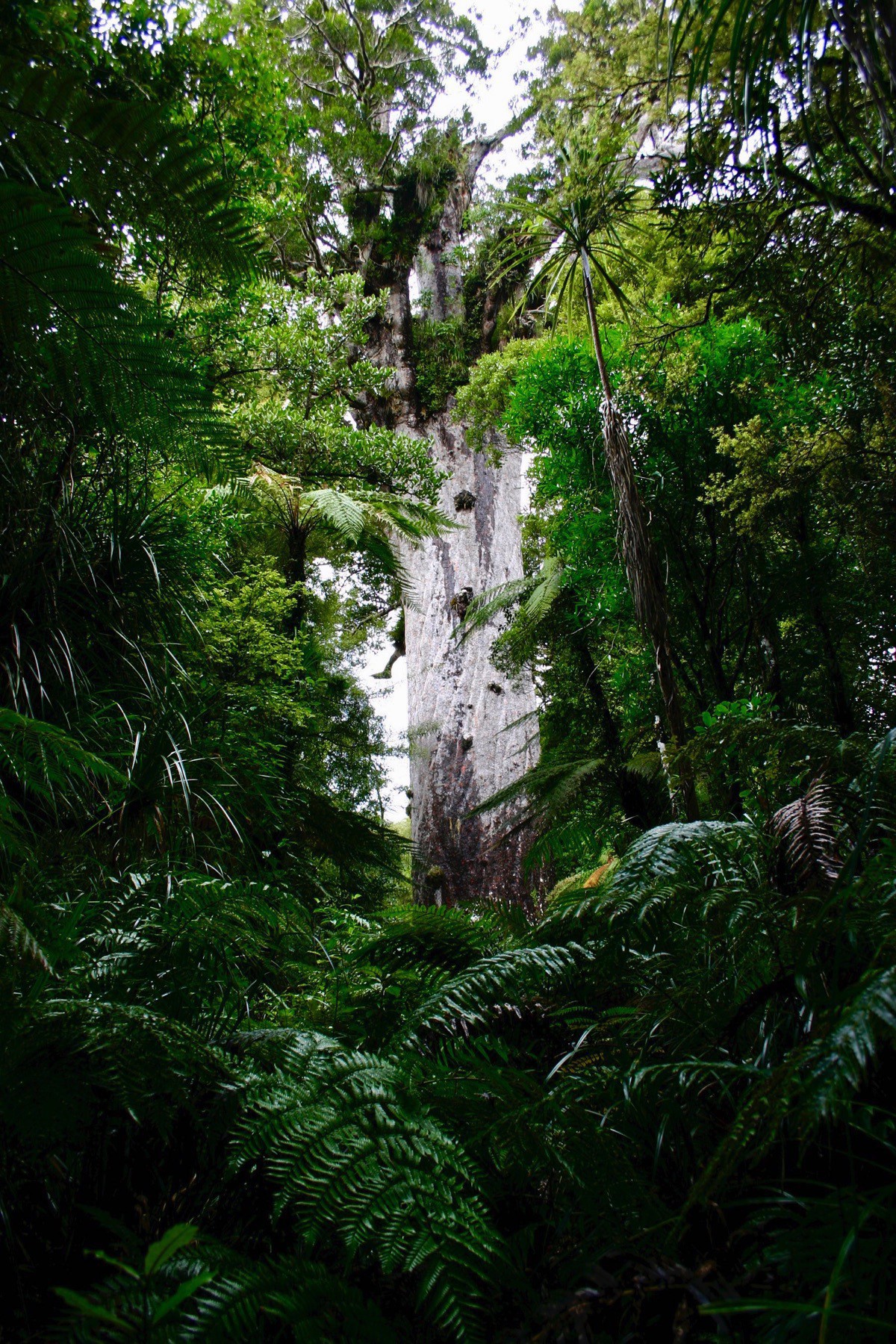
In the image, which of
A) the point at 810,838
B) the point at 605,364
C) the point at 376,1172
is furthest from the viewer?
the point at 605,364

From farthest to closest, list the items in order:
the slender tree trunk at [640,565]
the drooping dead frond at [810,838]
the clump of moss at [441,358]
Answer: the clump of moss at [441,358], the slender tree trunk at [640,565], the drooping dead frond at [810,838]

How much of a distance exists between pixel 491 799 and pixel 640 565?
227 cm

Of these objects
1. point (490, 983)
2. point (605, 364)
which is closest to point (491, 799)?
point (605, 364)

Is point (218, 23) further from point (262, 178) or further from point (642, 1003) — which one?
point (642, 1003)

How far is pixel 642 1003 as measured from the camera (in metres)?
1.04

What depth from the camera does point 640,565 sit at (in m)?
2.96

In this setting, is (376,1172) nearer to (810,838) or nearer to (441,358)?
(810,838)

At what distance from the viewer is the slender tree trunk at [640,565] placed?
2.83 metres

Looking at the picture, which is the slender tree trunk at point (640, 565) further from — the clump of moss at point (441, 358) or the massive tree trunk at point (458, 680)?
the clump of moss at point (441, 358)

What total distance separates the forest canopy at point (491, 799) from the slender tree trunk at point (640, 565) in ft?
0.08

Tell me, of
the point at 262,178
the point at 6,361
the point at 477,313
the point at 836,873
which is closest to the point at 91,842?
the point at 6,361

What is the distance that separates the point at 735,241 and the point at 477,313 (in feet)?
17.0

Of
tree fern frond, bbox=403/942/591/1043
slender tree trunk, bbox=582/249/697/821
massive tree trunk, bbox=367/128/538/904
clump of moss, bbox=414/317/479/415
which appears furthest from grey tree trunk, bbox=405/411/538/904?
tree fern frond, bbox=403/942/591/1043

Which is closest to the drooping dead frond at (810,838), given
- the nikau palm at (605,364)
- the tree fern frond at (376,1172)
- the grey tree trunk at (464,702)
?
the tree fern frond at (376,1172)
